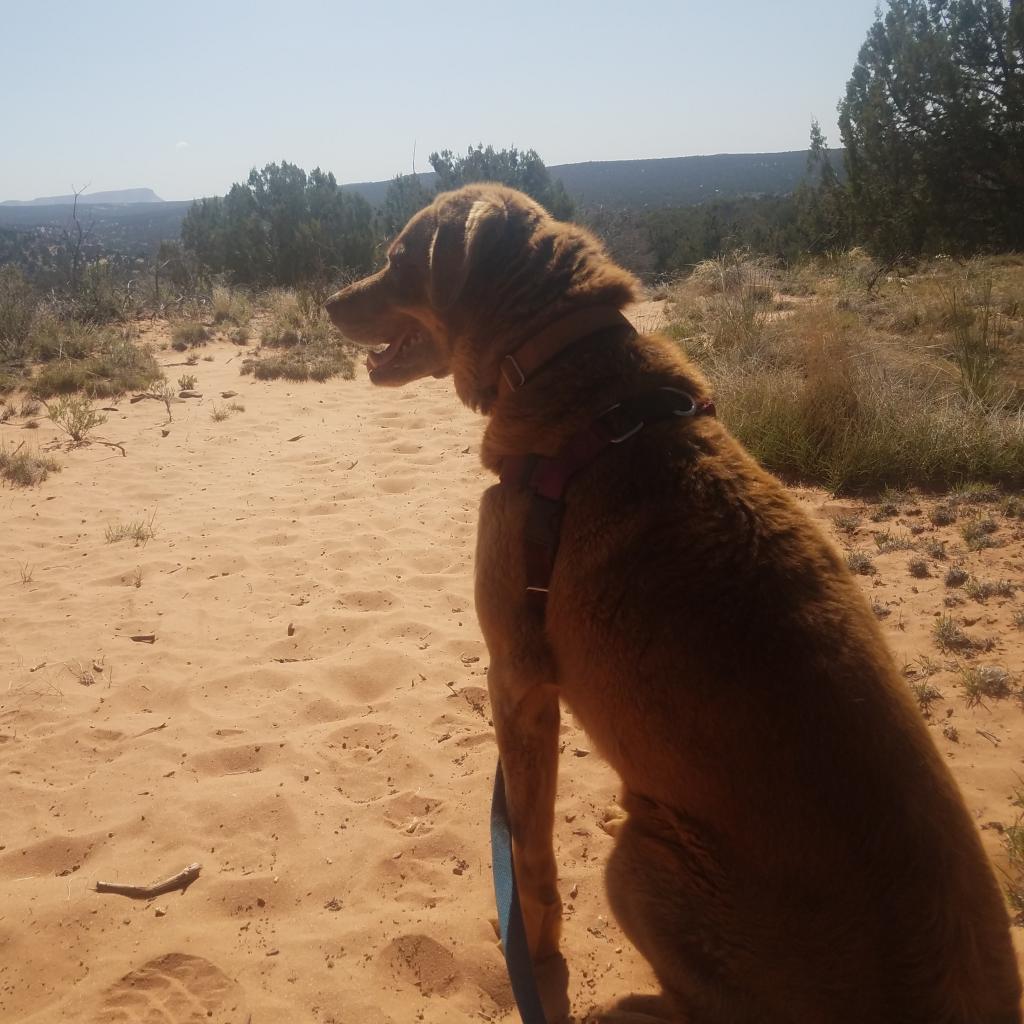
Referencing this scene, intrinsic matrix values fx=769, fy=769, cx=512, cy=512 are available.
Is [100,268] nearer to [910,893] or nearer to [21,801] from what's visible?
[21,801]

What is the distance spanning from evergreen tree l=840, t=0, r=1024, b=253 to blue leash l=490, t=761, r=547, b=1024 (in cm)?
1648

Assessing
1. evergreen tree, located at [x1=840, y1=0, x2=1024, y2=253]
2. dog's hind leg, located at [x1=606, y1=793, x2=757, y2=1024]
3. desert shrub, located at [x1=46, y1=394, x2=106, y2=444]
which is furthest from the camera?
evergreen tree, located at [x1=840, y1=0, x2=1024, y2=253]

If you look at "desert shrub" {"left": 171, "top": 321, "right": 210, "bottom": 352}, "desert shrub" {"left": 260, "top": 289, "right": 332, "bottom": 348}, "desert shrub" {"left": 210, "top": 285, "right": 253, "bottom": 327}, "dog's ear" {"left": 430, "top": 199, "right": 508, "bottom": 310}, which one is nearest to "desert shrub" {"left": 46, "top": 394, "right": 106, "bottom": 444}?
"desert shrub" {"left": 171, "top": 321, "right": 210, "bottom": 352}

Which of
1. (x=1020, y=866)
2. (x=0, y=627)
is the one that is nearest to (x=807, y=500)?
(x=1020, y=866)

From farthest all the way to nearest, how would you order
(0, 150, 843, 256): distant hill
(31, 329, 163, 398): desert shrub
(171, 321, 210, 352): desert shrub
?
1. (0, 150, 843, 256): distant hill
2. (171, 321, 210, 352): desert shrub
3. (31, 329, 163, 398): desert shrub

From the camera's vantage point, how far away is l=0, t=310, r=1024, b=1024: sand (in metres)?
2.33

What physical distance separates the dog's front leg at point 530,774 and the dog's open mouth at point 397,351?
51.4 inches

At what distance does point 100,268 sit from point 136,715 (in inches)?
486

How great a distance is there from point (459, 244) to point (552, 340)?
507mm

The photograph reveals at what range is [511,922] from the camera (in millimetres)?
2082

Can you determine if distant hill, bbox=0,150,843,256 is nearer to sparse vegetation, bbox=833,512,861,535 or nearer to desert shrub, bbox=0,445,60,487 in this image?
desert shrub, bbox=0,445,60,487

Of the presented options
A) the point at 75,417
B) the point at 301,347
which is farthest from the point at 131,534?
the point at 301,347

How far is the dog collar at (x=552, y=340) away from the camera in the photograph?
2.31 m

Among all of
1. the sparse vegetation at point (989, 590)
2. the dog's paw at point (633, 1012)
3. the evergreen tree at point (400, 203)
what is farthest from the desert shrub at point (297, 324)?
the dog's paw at point (633, 1012)
